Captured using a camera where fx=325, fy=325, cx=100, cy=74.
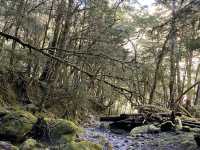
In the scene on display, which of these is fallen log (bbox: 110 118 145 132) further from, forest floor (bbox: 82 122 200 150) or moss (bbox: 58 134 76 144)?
moss (bbox: 58 134 76 144)

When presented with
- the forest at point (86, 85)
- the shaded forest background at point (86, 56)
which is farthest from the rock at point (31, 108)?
the shaded forest background at point (86, 56)

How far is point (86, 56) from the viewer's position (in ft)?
20.7

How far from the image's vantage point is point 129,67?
6.40 m

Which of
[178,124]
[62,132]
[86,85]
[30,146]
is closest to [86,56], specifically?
[86,85]

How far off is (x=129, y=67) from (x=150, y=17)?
1551cm

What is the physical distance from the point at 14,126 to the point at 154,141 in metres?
4.34

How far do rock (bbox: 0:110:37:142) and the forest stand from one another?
0.02 metres

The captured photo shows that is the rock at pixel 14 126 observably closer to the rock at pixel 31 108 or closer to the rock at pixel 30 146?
the rock at pixel 30 146

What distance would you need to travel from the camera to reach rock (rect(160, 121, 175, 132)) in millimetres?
11516

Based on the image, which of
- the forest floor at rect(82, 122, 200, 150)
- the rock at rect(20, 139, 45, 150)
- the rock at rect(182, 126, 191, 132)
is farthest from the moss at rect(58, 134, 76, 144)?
the rock at rect(182, 126, 191, 132)

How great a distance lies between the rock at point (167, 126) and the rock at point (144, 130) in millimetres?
200

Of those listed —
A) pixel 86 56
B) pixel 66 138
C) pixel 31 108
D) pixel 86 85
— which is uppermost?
pixel 86 56

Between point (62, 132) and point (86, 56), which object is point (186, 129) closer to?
point (62, 132)

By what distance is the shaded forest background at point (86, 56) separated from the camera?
20.8 ft
